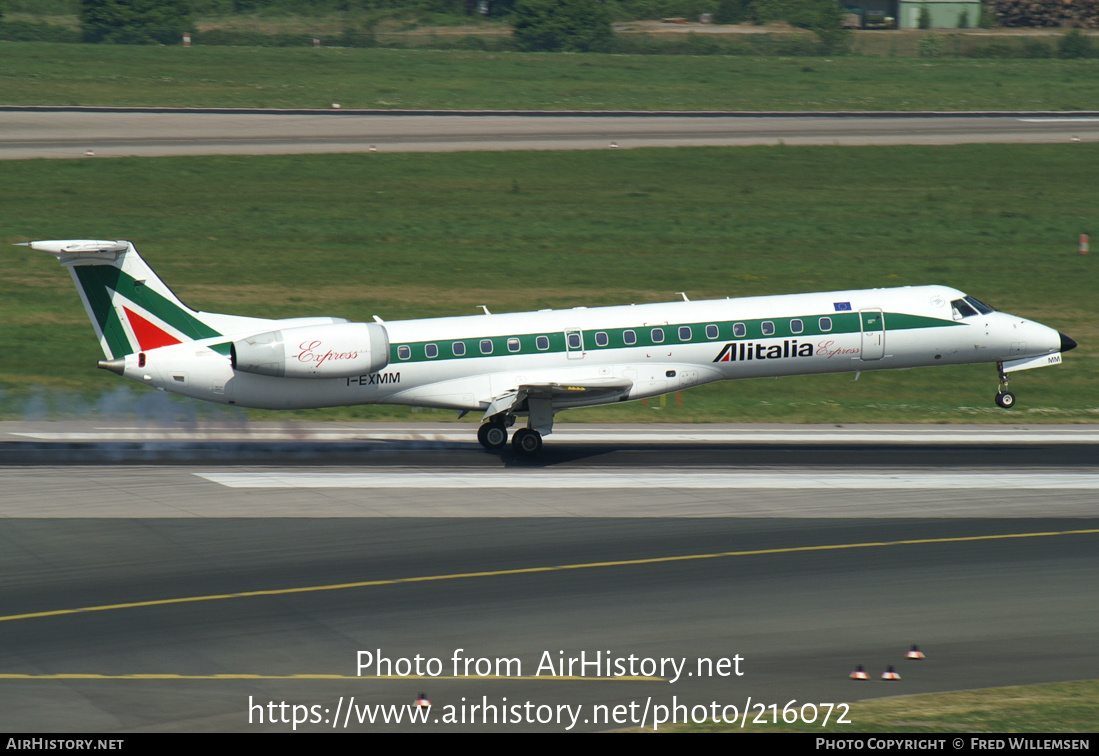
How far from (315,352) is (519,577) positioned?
1025cm

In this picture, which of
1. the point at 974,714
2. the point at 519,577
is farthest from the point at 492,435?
the point at 974,714

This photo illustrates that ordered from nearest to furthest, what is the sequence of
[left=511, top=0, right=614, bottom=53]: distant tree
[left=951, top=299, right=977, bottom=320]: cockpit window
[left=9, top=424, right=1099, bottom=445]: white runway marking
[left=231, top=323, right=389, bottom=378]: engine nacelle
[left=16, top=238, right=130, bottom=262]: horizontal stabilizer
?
[left=16, top=238, right=130, bottom=262]: horizontal stabilizer < [left=231, top=323, right=389, bottom=378]: engine nacelle < [left=951, top=299, right=977, bottom=320]: cockpit window < [left=9, top=424, right=1099, bottom=445]: white runway marking < [left=511, top=0, right=614, bottom=53]: distant tree

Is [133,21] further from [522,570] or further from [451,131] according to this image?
[522,570]

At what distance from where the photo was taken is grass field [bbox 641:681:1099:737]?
1588cm

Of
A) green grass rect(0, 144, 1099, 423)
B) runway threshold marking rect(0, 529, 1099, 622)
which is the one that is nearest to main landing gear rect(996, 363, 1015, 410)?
green grass rect(0, 144, 1099, 423)

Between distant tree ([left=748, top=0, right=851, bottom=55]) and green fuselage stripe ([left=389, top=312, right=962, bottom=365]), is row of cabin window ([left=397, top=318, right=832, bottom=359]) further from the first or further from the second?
distant tree ([left=748, top=0, right=851, bottom=55])

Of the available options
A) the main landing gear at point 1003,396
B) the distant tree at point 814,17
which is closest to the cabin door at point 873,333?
the main landing gear at point 1003,396

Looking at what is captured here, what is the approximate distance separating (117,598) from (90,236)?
36.4 m

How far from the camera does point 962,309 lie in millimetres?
34344

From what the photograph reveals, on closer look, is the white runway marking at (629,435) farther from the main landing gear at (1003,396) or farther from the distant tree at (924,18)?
the distant tree at (924,18)

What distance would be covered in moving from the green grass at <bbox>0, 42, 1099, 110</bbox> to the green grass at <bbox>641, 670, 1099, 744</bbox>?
61.4 m

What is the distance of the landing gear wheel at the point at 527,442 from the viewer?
32.7 metres

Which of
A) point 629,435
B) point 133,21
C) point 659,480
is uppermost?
point 133,21
